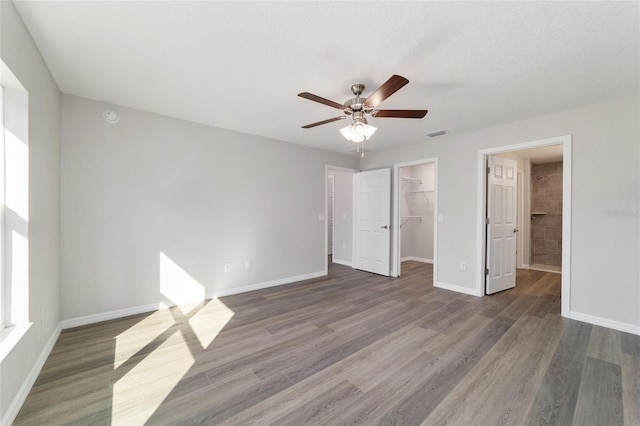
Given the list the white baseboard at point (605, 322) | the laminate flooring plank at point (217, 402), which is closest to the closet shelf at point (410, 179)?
the white baseboard at point (605, 322)

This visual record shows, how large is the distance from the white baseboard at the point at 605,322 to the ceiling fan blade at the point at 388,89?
3.45 m

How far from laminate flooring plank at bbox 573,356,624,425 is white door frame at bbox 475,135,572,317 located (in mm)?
1191

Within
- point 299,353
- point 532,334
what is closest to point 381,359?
point 299,353

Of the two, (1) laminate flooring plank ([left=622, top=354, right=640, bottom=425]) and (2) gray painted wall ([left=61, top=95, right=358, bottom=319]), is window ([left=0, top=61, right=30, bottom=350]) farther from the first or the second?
(1) laminate flooring plank ([left=622, top=354, right=640, bottom=425])

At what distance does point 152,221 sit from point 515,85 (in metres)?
4.30

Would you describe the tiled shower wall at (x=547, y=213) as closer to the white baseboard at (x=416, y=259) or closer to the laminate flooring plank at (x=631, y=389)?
the white baseboard at (x=416, y=259)

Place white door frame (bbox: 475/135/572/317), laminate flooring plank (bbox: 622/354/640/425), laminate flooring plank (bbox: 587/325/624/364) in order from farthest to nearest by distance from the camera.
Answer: white door frame (bbox: 475/135/572/317), laminate flooring plank (bbox: 587/325/624/364), laminate flooring plank (bbox: 622/354/640/425)

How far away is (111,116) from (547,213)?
825 cm

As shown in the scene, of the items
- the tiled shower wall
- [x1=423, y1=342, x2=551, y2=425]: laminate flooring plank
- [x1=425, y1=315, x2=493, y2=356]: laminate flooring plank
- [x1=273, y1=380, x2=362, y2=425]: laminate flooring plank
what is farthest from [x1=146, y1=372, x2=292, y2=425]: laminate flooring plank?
the tiled shower wall

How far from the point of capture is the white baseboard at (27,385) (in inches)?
59.6

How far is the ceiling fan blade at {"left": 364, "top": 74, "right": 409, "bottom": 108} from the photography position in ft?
5.83

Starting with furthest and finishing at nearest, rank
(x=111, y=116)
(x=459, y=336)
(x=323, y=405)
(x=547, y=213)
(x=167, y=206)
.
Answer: (x=547, y=213), (x=167, y=206), (x=111, y=116), (x=459, y=336), (x=323, y=405)

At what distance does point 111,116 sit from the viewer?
9.78 ft

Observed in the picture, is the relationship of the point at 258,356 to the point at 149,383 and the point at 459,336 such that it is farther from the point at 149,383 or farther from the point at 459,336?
the point at 459,336
